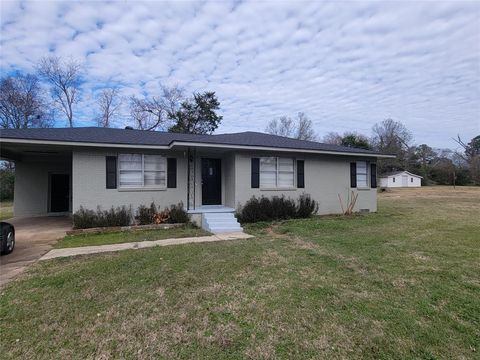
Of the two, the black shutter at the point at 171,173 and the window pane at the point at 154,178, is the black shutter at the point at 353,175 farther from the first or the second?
the window pane at the point at 154,178

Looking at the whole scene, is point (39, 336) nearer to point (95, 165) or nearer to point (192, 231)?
point (192, 231)

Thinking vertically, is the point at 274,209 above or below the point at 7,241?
above

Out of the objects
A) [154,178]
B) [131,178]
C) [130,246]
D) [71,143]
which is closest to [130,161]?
[131,178]

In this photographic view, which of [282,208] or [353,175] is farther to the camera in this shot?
[353,175]

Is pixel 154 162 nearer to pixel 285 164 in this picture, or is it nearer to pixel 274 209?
pixel 274 209

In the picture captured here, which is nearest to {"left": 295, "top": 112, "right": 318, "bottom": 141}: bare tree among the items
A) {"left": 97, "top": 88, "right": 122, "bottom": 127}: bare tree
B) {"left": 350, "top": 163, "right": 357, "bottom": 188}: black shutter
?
{"left": 97, "top": 88, "right": 122, "bottom": 127}: bare tree

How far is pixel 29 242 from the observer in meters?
8.37

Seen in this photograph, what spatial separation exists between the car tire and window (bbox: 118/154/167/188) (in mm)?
4187

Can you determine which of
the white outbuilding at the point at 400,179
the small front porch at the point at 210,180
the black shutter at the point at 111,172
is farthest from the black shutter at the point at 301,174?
the white outbuilding at the point at 400,179

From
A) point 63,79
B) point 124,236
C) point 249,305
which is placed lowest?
point 249,305

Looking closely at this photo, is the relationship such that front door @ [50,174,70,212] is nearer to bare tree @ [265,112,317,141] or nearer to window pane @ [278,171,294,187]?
window pane @ [278,171,294,187]

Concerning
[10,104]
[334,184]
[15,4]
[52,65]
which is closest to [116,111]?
[52,65]

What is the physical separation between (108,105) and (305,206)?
28741 mm

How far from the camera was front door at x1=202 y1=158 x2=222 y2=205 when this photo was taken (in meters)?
12.6
